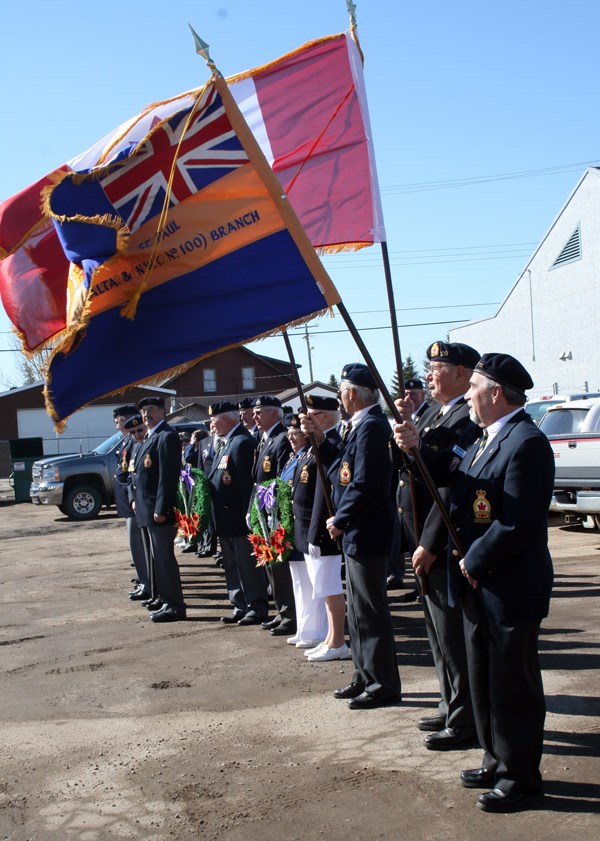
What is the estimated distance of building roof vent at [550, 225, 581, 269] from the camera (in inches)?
1336

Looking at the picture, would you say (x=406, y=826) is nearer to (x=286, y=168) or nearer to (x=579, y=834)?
(x=579, y=834)

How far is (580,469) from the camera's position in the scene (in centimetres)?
1258

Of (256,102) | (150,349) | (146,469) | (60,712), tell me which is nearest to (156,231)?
(150,349)

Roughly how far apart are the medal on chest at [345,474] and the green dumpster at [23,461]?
23973 mm

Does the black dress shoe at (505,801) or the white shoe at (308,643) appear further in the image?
the white shoe at (308,643)

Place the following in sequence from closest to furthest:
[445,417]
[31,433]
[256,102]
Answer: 1. [445,417]
2. [256,102]
3. [31,433]

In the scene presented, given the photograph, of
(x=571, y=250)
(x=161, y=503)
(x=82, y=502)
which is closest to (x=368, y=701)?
(x=161, y=503)

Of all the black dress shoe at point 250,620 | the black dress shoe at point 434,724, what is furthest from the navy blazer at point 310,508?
the black dress shoe at point 434,724

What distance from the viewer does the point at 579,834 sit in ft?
12.9

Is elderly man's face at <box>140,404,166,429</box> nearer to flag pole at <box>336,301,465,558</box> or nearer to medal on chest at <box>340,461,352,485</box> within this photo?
medal on chest at <box>340,461,352,485</box>

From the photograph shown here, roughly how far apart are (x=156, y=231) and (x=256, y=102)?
122 cm

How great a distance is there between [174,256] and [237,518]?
399 centimetres

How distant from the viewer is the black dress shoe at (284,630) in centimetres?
827

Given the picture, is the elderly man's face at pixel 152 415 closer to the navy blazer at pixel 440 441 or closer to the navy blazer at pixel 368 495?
the navy blazer at pixel 368 495
